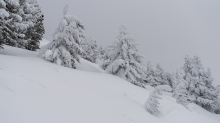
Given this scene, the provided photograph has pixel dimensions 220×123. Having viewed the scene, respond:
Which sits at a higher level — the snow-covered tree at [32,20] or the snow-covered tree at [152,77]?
the snow-covered tree at [32,20]

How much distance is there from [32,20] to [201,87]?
28343 millimetres

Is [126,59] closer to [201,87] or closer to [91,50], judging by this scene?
[201,87]

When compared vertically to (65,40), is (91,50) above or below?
above

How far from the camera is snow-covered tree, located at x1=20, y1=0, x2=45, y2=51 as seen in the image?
57.1ft

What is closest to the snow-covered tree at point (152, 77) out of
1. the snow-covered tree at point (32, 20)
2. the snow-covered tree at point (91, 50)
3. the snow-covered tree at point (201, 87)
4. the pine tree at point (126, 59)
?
the snow-covered tree at point (201, 87)

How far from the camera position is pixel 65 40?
1118 cm

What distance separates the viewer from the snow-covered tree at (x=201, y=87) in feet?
64.2

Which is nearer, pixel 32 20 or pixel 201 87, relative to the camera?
pixel 32 20

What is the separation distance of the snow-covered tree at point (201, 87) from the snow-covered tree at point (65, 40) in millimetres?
19324

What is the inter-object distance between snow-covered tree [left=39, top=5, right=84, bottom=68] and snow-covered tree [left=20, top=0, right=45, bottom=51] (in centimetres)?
887

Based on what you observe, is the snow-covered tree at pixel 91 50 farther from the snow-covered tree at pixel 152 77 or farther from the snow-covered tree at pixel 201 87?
the snow-covered tree at pixel 201 87

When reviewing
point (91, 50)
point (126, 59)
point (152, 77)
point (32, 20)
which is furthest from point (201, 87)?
point (91, 50)

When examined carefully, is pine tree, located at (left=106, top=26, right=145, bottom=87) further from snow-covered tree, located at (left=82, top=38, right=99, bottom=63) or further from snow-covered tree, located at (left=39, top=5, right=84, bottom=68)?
snow-covered tree, located at (left=82, top=38, right=99, bottom=63)

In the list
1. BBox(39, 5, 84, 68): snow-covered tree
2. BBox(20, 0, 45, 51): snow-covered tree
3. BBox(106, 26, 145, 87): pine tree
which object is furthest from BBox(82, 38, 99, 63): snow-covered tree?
BBox(39, 5, 84, 68): snow-covered tree
